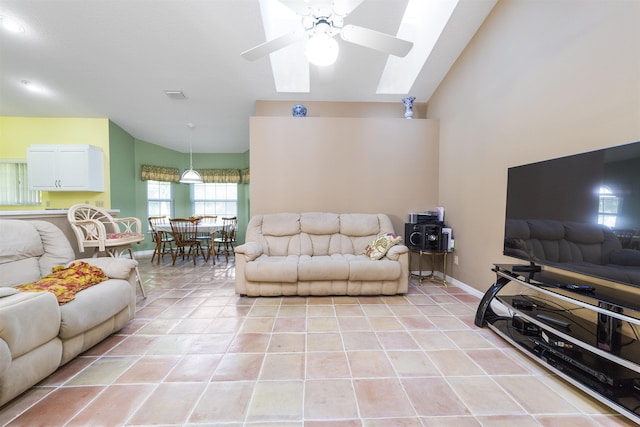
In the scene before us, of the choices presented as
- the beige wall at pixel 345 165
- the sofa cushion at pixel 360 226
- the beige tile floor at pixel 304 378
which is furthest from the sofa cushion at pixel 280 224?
the beige tile floor at pixel 304 378

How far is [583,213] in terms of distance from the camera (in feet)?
5.03

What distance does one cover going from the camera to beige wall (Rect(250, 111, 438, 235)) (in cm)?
368

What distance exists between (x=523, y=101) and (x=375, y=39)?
5.11 feet

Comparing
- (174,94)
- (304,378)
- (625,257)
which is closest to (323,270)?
(304,378)

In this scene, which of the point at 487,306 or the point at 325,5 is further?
the point at 487,306

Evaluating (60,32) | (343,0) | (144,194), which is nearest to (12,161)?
(144,194)

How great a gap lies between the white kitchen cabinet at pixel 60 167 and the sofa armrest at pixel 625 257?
6.35 metres

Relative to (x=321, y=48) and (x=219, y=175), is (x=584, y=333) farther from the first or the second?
(x=219, y=175)

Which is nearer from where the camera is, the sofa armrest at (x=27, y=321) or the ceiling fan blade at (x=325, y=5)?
the sofa armrest at (x=27, y=321)

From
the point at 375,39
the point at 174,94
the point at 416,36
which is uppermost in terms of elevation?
the point at 416,36

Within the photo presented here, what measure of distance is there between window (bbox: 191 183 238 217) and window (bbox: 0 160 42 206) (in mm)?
2734

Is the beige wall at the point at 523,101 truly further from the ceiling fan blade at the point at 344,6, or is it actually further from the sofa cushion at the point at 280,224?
the sofa cushion at the point at 280,224

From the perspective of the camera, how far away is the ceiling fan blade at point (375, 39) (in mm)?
1925

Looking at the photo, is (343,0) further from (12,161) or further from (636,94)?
(12,161)
